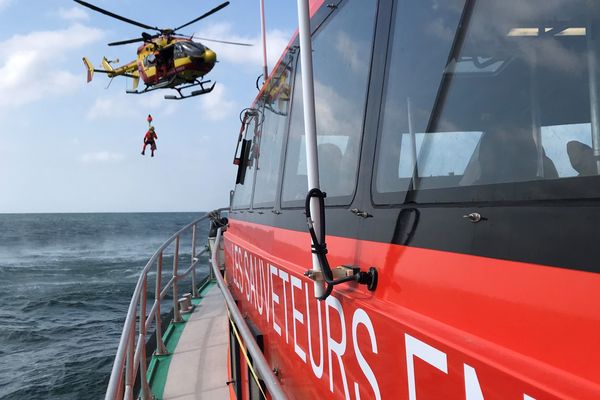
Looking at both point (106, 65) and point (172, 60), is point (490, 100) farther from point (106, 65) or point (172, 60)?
point (106, 65)

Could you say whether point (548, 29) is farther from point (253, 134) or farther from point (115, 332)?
point (115, 332)

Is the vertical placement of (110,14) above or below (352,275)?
above

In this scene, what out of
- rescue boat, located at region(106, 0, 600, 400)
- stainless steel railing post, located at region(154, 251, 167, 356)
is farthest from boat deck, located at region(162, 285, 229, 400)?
rescue boat, located at region(106, 0, 600, 400)

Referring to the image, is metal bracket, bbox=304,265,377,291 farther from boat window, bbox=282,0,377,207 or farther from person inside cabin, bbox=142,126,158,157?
person inside cabin, bbox=142,126,158,157

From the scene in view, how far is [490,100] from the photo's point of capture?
3.81 feet

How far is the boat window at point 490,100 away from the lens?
99 cm

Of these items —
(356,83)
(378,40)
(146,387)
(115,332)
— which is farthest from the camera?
(115,332)

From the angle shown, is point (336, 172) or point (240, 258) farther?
point (240, 258)

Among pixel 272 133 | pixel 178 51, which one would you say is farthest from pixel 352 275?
pixel 178 51

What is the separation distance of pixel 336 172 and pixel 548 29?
1.04m

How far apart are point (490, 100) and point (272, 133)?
254 centimetres

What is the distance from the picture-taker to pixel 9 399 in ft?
29.0

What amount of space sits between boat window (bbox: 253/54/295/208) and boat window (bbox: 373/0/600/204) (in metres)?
1.59

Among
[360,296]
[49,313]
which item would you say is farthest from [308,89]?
[49,313]
